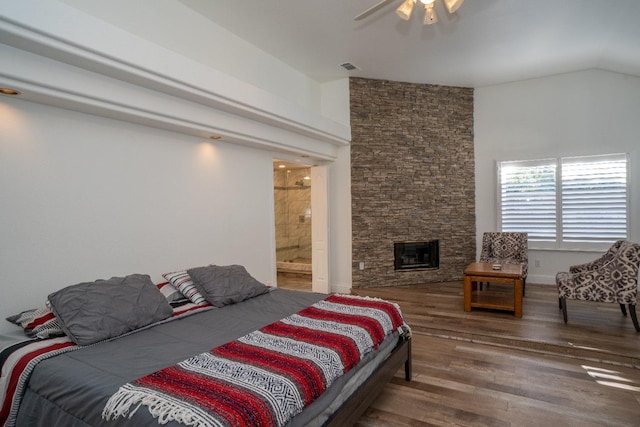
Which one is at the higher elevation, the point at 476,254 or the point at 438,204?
the point at 438,204

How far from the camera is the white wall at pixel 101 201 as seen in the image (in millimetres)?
2510

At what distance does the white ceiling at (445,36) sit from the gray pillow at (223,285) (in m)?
2.64

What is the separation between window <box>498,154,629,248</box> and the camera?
5492 mm

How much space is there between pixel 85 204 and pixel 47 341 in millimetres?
1133

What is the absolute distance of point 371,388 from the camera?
2.27 metres

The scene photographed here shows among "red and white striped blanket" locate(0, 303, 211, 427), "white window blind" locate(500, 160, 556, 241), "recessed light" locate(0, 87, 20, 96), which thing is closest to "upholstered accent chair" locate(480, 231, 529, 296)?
"white window blind" locate(500, 160, 556, 241)

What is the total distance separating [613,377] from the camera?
283 centimetres

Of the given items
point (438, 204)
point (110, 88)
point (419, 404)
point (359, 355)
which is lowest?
point (419, 404)

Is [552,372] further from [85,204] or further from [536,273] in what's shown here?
[85,204]

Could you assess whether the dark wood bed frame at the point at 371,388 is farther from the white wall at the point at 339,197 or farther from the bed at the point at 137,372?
the white wall at the point at 339,197

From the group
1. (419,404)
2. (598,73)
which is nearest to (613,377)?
(419,404)

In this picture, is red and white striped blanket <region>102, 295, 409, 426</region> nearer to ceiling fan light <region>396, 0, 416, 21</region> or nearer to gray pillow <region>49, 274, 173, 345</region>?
gray pillow <region>49, 274, 173, 345</region>

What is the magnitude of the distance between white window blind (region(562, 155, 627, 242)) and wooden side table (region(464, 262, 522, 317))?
1.68m

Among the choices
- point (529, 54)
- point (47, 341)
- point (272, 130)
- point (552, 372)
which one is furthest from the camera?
point (529, 54)
